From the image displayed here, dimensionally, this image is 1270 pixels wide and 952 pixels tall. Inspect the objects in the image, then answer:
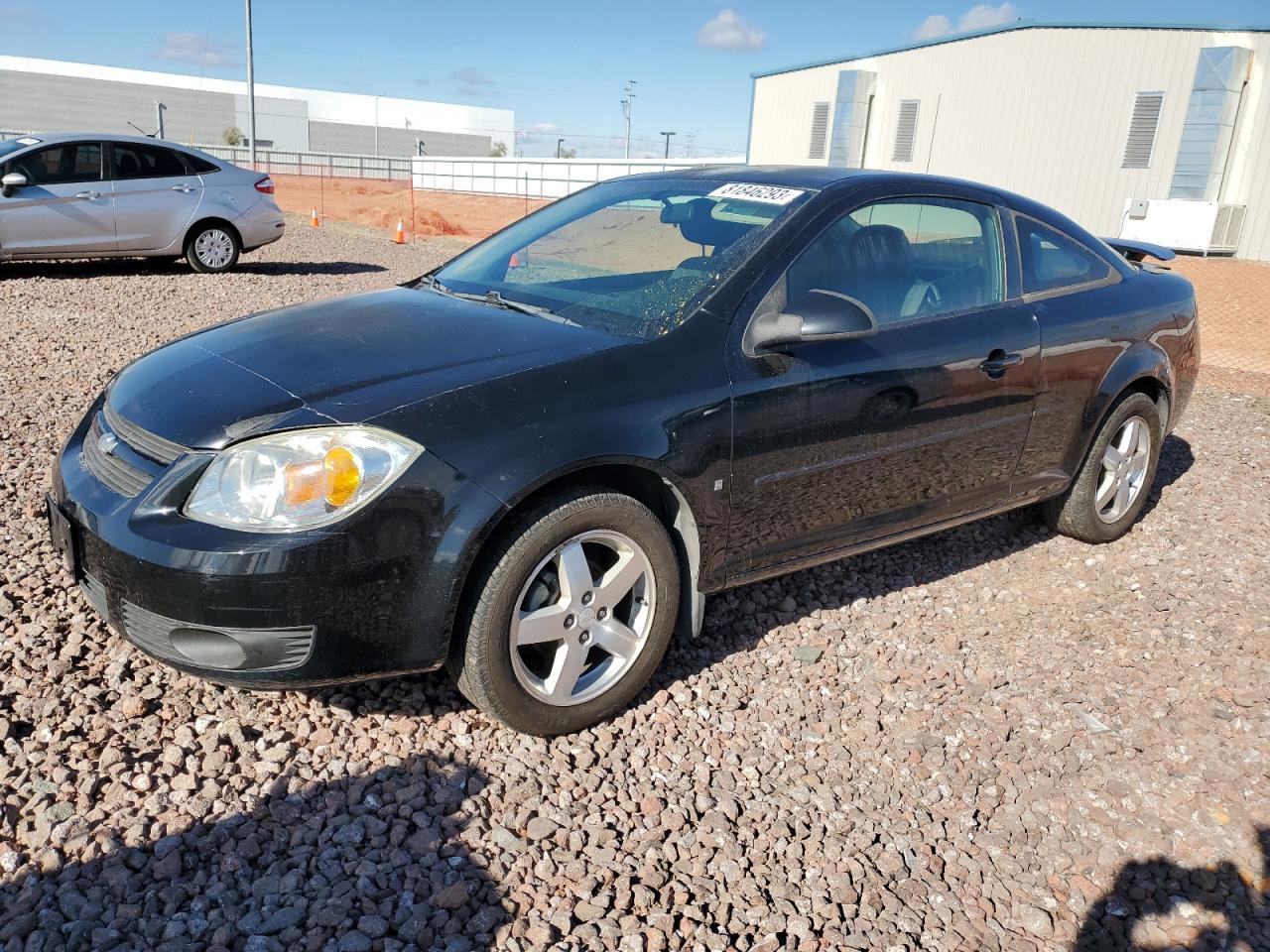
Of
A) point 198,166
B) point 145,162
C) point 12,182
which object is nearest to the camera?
point 12,182

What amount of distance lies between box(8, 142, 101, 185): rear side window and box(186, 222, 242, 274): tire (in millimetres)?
1289

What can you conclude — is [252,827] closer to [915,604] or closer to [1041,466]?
[915,604]

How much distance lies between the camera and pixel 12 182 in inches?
412

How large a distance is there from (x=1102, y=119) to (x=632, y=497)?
79.1 feet

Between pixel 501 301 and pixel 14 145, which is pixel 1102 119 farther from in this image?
pixel 501 301

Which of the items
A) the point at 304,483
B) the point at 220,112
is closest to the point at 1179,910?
the point at 304,483

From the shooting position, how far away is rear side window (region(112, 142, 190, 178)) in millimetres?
11320

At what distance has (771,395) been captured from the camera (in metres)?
3.24

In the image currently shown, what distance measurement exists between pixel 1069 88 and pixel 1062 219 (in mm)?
22095

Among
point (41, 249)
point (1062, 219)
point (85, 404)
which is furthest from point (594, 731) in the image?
point (41, 249)

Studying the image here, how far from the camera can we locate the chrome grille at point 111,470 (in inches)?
108

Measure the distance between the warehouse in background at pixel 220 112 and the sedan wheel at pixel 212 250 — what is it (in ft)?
200

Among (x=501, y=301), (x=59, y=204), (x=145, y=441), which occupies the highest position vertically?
(x=501, y=301)

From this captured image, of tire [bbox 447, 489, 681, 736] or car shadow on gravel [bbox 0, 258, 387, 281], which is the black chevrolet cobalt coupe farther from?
car shadow on gravel [bbox 0, 258, 387, 281]
